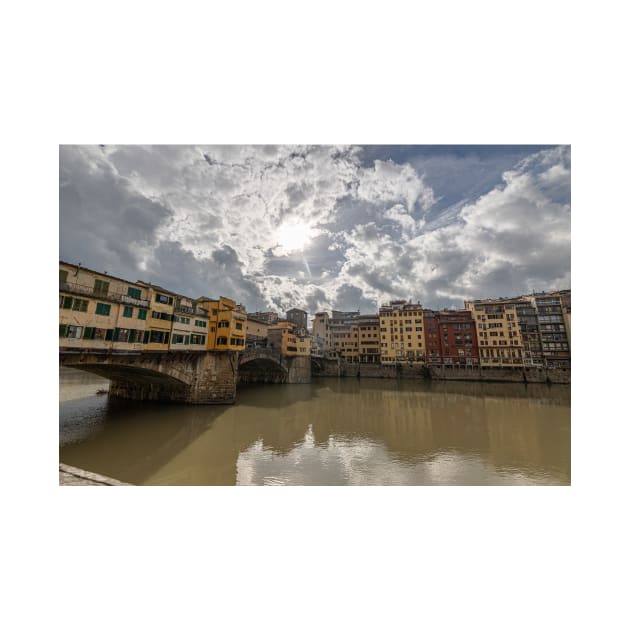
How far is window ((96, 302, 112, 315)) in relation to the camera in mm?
11055

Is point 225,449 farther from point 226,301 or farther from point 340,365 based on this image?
point 340,365

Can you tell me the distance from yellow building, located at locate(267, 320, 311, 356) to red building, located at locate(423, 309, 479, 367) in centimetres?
1922

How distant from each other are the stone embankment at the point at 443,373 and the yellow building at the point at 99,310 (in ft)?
107

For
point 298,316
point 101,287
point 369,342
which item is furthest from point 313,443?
point 298,316

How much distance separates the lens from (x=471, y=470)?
28.8 feet

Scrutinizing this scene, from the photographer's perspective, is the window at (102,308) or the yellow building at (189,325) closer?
the window at (102,308)

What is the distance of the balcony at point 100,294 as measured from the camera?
1000 centimetres

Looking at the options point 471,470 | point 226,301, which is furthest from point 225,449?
point 226,301

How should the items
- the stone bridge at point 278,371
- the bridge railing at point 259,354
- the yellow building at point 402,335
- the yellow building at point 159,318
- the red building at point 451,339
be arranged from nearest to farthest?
the yellow building at point 159,318
the bridge railing at point 259,354
the stone bridge at point 278,371
the red building at point 451,339
the yellow building at point 402,335

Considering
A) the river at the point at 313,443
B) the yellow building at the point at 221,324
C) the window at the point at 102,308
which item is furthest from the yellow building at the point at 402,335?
the window at the point at 102,308

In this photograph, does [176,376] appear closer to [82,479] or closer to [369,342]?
[82,479]

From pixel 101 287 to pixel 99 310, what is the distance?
0.95m

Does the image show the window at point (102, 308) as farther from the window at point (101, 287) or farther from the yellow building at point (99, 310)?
the window at point (101, 287)

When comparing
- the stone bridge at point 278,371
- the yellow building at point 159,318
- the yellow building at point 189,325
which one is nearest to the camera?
the yellow building at point 159,318
